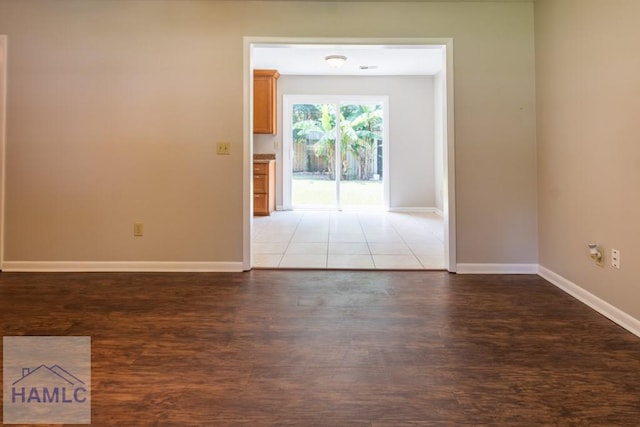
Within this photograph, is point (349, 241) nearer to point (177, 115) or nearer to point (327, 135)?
point (177, 115)

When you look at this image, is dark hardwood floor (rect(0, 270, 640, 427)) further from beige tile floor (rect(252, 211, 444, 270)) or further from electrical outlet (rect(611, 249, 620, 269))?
beige tile floor (rect(252, 211, 444, 270))

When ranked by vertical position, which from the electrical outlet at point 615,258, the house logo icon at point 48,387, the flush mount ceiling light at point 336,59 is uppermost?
the flush mount ceiling light at point 336,59

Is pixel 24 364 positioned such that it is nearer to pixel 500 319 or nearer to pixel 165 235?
pixel 165 235

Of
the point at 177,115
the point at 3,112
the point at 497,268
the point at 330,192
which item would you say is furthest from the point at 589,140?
the point at 330,192

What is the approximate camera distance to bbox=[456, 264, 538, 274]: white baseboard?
10.4 ft

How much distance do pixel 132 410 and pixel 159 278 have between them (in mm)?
1807

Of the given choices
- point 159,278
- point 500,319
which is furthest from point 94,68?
point 500,319

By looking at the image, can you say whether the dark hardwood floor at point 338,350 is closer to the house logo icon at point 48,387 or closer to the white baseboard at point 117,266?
the house logo icon at point 48,387

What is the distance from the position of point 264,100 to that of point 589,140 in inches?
209

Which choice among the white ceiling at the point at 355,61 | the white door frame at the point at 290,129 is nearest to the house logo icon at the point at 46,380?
the white ceiling at the point at 355,61

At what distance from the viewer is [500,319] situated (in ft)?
7.30

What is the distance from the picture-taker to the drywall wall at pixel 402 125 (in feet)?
23.2

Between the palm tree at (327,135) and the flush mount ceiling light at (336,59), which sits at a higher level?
the flush mount ceiling light at (336,59)

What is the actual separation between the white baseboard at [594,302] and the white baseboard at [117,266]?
2.43m
